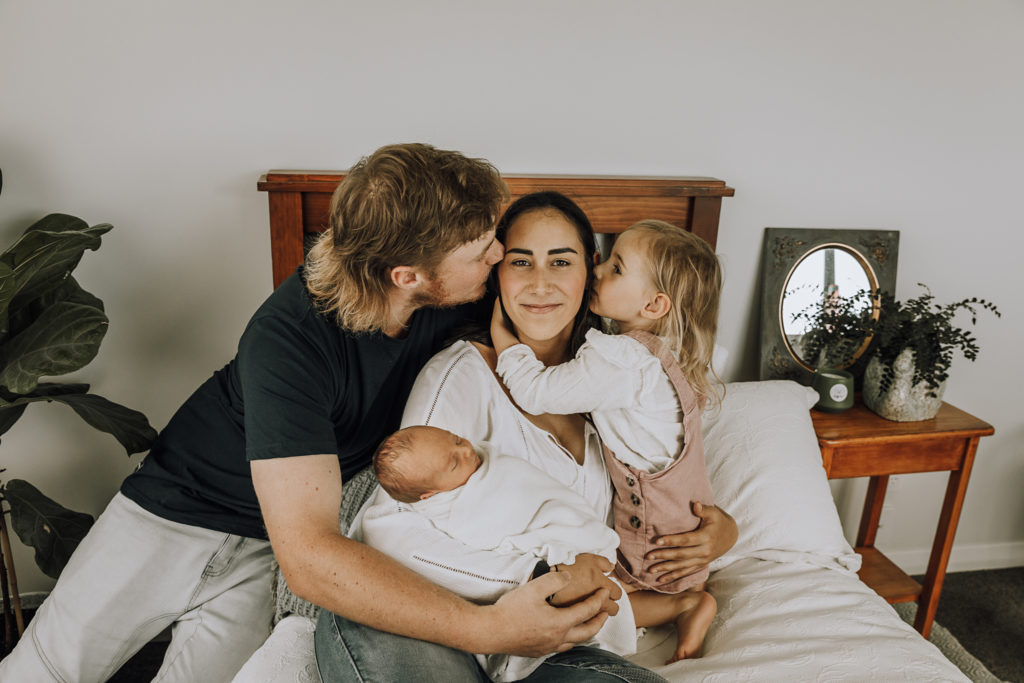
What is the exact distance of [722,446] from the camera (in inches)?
69.4

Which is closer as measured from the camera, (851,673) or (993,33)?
(851,673)

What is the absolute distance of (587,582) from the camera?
126 cm

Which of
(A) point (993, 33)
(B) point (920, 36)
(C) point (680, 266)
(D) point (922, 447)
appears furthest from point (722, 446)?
(A) point (993, 33)

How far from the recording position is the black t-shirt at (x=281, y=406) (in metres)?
1.28

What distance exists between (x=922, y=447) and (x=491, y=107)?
160 cm

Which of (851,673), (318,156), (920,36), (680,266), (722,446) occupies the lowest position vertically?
(851,673)

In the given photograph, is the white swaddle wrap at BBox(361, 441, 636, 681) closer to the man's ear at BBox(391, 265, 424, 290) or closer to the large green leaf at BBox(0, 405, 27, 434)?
the man's ear at BBox(391, 265, 424, 290)

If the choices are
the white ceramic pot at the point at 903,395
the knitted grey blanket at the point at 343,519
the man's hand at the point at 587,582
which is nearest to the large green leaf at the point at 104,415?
the knitted grey blanket at the point at 343,519

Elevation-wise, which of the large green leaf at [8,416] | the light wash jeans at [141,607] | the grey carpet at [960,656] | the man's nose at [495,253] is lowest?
the grey carpet at [960,656]

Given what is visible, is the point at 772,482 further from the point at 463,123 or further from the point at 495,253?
the point at 463,123

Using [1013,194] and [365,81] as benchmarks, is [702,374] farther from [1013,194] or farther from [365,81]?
[1013,194]

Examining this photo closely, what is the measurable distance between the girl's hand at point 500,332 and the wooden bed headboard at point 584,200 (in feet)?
1.75

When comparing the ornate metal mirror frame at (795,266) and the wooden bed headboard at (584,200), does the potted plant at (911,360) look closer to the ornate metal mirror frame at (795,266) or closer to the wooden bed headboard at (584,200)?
the ornate metal mirror frame at (795,266)

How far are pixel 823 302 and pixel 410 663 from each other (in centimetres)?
172
